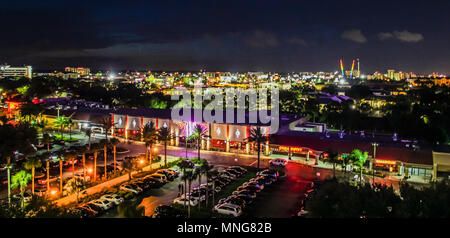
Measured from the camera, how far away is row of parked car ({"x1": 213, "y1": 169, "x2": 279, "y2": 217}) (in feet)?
59.3

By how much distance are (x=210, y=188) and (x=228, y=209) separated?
3286mm

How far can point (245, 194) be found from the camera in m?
20.0

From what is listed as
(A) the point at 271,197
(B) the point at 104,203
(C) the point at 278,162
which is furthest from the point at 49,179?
(C) the point at 278,162

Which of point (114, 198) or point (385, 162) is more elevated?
point (385, 162)

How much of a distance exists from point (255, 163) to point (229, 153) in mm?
4004

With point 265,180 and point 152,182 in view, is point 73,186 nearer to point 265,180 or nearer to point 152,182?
point 152,182

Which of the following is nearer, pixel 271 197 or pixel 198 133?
pixel 271 197

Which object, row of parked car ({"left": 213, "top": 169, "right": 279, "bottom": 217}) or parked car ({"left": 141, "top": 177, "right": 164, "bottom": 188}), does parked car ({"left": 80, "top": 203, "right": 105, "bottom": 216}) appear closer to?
parked car ({"left": 141, "top": 177, "right": 164, "bottom": 188})

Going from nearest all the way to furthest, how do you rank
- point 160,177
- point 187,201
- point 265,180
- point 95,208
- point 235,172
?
point 95,208, point 187,201, point 265,180, point 160,177, point 235,172

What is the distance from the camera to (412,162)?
82.6 feet

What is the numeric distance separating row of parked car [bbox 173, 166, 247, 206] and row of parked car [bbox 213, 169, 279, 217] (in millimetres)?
1107
